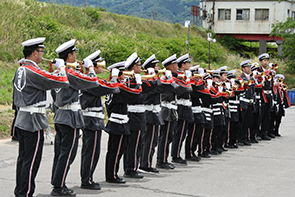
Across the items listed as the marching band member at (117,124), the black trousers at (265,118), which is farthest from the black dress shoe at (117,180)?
the black trousers at (265,118)

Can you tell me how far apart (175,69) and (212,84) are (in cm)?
198

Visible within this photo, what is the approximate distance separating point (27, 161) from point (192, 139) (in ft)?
15.8

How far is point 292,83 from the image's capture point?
124ft

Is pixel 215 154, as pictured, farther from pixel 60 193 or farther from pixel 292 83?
pixel 292 83

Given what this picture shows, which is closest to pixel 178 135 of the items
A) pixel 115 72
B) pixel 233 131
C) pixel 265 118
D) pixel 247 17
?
pixel 115 72

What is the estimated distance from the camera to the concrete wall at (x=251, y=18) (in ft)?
160

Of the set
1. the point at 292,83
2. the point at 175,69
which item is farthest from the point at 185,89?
the point at 292,83

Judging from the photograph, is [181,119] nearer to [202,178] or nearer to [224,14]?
[202,178]

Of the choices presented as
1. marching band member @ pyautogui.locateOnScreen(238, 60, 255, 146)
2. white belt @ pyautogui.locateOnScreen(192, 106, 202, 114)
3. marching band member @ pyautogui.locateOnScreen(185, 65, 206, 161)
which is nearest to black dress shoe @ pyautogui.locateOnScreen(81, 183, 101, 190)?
marching band member @ pyautogui.locateOnScreen(185, 65, 206, 161)

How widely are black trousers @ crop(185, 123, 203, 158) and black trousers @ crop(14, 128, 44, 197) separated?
4.61m

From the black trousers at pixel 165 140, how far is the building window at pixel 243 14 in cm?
4292

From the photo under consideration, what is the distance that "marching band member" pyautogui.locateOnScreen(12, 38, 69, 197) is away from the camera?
575 centimetres

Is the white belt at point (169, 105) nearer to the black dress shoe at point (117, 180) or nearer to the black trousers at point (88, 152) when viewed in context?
the black dress shoe at point (117, 180)

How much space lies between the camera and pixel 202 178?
25.8 feet
